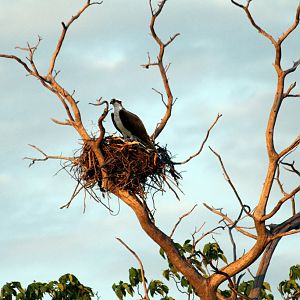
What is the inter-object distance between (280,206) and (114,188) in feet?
10.2

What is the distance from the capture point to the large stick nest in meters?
13.7

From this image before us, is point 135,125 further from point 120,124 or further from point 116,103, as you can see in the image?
point 116,103

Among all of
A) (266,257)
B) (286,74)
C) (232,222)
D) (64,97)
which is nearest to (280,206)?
(232,222)

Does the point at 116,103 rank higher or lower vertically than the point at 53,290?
higher

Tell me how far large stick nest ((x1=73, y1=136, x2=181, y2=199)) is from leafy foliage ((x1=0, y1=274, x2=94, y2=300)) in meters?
2.31

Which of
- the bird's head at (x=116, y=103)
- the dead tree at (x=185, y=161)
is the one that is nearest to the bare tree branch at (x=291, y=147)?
the dead tree at (x=185, y=161)

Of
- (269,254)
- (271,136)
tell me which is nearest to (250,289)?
(269,254)

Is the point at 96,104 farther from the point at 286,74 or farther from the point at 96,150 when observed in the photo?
the point at 286,74

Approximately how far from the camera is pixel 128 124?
15727mm

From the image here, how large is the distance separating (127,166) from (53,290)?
2.95 m

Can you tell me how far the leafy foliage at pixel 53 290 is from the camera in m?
14.7

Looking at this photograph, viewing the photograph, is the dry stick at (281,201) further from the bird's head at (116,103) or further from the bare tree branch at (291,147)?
the bird's head at (116,103)

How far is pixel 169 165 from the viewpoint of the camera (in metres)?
14.1

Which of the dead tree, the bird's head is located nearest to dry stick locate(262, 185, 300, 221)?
the dead tree
